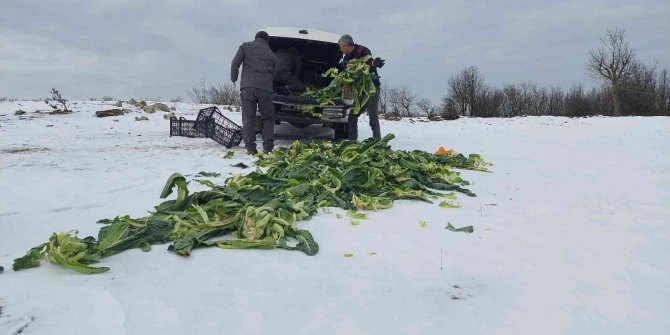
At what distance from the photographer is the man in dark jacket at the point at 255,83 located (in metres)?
7.01

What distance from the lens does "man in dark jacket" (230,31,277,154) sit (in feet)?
23.0

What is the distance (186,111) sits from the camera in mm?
16141

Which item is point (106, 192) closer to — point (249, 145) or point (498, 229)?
point (249, 145)

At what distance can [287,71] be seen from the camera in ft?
28.8

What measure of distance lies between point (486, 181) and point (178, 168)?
4.05m

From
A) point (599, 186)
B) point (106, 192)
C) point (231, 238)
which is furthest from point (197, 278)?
point (599, 186)

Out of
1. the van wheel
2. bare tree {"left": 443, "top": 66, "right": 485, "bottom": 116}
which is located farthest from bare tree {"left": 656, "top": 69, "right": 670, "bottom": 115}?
the van wheel

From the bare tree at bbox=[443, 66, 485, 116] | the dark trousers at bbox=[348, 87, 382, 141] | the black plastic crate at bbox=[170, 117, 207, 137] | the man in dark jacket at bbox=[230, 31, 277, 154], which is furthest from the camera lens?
the bare tree at bbox=[443, 66, 485, 116]

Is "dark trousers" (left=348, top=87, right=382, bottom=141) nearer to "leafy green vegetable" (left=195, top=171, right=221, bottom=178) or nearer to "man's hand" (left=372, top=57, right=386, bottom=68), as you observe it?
"man's hand" (left=372, top=57, right=386, bottom=68)

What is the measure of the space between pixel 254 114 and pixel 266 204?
4.12 m

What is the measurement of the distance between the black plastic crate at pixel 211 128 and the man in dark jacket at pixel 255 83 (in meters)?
0.79

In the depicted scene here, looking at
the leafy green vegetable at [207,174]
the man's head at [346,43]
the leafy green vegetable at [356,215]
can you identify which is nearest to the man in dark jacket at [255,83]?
the man's head at [346,43]

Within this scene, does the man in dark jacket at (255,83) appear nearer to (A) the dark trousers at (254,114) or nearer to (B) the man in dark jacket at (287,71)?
(A) the dark trousers at (254,114)

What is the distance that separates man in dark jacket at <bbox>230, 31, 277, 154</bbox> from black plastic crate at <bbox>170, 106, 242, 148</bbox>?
793 mm
